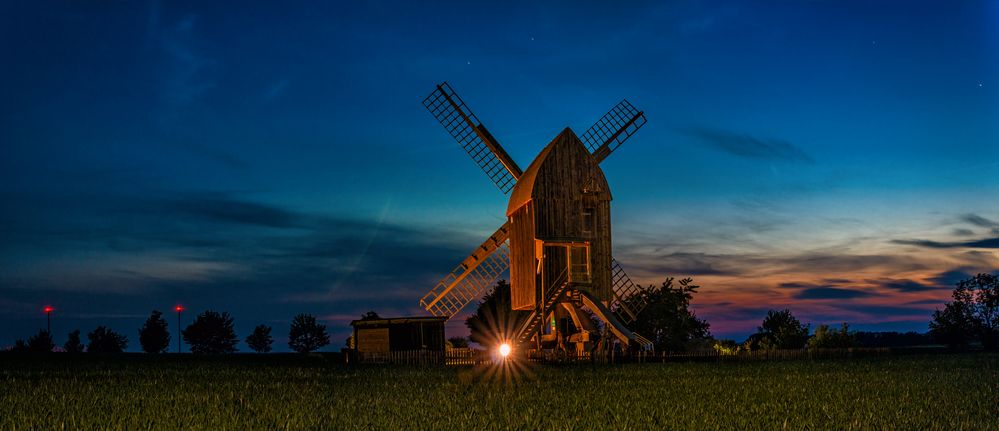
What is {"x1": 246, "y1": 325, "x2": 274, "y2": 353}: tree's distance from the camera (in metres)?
124

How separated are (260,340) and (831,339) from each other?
89.5m

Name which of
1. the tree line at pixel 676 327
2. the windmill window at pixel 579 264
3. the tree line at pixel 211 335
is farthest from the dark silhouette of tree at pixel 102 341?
the windmill window at pixel 579 264

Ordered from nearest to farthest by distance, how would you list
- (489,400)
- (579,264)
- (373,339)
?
(489,400)
(579,264)
(373,339)

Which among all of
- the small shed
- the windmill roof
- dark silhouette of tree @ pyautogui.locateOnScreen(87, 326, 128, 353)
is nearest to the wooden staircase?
the windmill roof

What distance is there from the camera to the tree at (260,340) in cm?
12350

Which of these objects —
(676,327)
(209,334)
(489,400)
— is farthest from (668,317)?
(209,334)

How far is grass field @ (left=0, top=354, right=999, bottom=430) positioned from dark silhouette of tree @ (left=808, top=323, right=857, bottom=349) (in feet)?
80.9

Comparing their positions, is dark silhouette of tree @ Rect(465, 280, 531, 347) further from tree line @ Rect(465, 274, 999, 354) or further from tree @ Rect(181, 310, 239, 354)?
tree @ Rect(181, 310, 239, 354)

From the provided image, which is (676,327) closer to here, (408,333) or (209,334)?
(408,333)

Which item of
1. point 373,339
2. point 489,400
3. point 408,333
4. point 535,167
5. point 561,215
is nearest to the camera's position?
point 489,400

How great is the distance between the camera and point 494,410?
16766 millimetres

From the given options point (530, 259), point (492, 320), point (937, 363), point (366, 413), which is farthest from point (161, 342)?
point (366, 413)

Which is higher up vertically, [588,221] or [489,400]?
[588,221]

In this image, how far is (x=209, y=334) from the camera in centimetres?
11406
